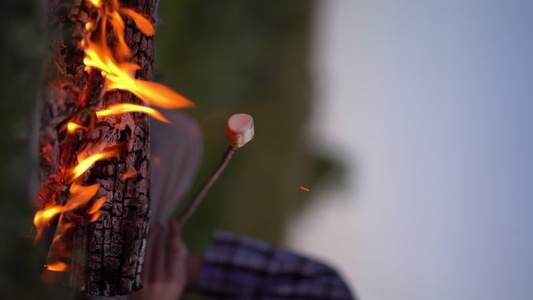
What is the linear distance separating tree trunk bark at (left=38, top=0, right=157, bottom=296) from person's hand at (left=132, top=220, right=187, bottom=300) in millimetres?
143

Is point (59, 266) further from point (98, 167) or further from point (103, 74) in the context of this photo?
point (103, 74)

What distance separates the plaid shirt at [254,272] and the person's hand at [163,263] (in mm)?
289

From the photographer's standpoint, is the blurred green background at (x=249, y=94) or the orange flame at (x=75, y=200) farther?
the blurred green background at (x=249, y=94)

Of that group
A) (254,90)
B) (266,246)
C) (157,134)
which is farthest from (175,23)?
(266,246)

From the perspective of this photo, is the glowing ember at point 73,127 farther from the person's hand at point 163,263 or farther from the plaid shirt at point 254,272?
the plaid shirt at point 254,272

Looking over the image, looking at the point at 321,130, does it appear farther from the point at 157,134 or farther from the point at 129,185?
the point at 129,185

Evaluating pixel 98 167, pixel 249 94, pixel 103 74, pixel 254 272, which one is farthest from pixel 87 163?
pixel 249 94

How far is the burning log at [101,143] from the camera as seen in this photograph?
48 cm

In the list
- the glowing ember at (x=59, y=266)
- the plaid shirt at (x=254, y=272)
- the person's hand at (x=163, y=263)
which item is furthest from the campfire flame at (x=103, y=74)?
the plaid shirt at (x=254, y=272)

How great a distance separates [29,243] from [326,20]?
2037 mm

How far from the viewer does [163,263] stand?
0.69 metres

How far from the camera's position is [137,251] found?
0.52 metres

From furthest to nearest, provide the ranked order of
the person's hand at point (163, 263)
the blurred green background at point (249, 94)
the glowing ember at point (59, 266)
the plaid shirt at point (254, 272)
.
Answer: the blurred green background at point (249, 94) → the plaid shirt at point (254, 272) → the person's hand at point (163, 263) → the glowing ember at point (59, 266)

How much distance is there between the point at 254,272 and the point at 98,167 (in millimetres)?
634
